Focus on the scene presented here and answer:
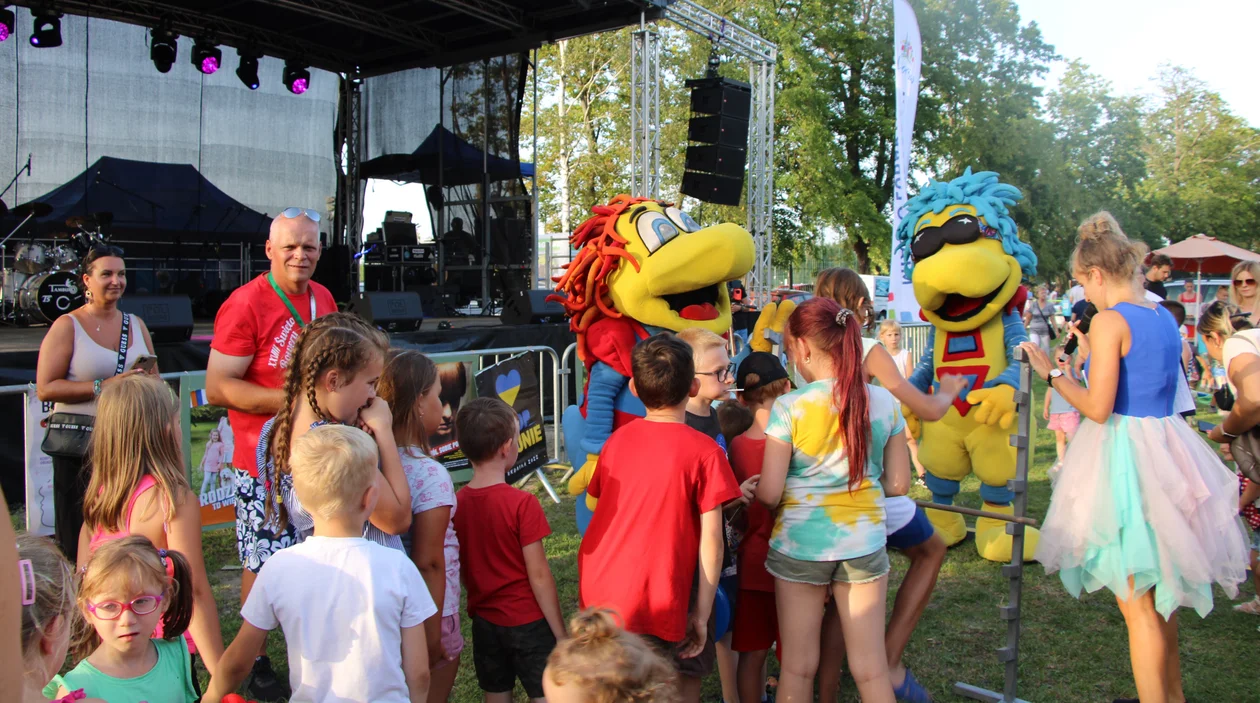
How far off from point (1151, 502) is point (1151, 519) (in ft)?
0.18

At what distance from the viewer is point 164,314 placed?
8203mm

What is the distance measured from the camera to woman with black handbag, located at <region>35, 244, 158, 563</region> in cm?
368

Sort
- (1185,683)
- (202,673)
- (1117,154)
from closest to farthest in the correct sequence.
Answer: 1. (1185,683)
2. (202,673)
3. (1117,154)

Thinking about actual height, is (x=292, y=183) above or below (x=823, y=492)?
above

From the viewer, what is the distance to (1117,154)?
31.2 metres

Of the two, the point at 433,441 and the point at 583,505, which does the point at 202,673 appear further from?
the point at 433,441

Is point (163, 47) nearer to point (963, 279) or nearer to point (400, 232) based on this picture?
point (400, 232)

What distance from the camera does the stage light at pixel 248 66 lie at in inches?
496

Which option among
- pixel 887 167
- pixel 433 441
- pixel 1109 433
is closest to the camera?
pixel 1109 433

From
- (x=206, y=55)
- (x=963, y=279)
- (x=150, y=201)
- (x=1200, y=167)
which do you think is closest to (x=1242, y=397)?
(x=963, y=279)

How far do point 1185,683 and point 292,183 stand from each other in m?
14.7

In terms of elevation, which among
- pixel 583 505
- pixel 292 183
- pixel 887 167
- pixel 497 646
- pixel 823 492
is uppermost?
pixel 887 167

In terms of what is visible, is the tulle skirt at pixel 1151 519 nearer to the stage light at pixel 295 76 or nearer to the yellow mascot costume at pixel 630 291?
the yellow mascot costume at pixel 630 291

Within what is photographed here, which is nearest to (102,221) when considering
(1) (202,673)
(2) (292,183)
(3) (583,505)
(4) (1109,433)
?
(2) (292,183)
